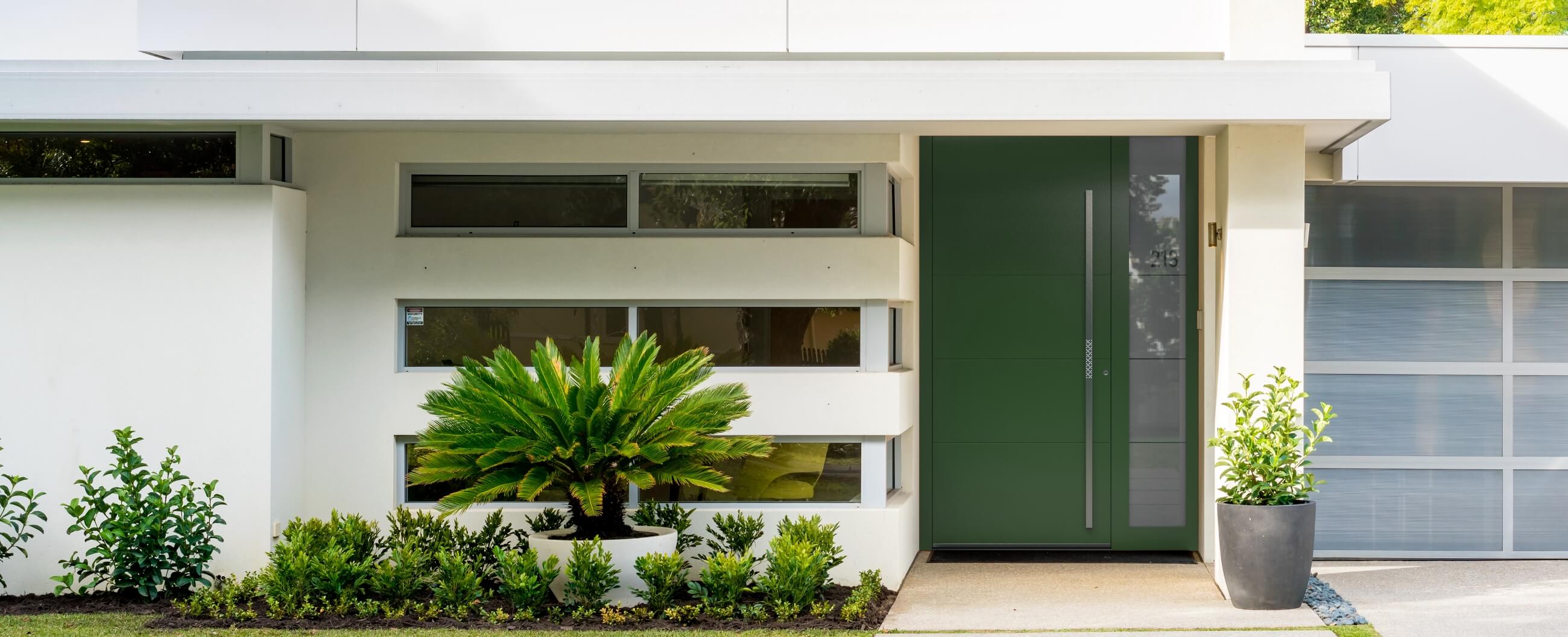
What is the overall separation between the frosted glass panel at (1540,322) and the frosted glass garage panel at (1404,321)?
0.13 metres

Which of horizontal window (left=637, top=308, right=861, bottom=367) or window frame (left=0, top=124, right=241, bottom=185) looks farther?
horizontal window (left=637, top=308, right=861, bottom=367)

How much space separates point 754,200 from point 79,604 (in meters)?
4.58

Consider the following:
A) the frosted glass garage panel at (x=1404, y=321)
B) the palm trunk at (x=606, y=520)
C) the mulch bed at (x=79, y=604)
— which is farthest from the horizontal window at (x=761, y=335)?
the frosted glass garage panel at (x=1404, y=321)

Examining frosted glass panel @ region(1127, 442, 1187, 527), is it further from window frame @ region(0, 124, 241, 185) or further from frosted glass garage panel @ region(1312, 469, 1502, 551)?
window frame @ region(0, 124, 241, 185)

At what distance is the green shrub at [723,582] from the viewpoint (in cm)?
738

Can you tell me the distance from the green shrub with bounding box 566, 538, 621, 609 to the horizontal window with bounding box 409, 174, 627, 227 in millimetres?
2189

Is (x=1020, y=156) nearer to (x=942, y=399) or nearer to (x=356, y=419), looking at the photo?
(x=942, y=399)

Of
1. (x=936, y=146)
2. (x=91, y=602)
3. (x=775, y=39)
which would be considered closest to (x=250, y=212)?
(x=91, y=602)

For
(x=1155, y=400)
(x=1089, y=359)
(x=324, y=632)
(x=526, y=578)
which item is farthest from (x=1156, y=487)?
(x=324, y=632)

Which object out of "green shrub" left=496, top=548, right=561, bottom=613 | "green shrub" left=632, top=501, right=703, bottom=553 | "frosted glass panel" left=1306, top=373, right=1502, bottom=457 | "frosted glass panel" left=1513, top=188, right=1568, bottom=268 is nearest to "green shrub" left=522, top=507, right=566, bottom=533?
"green shrub" left=632, top=501, right=703, bottom=553

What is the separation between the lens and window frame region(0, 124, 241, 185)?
26.2ft

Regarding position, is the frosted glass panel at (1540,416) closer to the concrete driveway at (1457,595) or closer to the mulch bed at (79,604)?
the concrete driveway at (1457,595)

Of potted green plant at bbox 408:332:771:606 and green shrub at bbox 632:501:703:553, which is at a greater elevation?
potted green plant at bbox 408:332:771:606

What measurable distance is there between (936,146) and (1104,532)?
3.05 metres
